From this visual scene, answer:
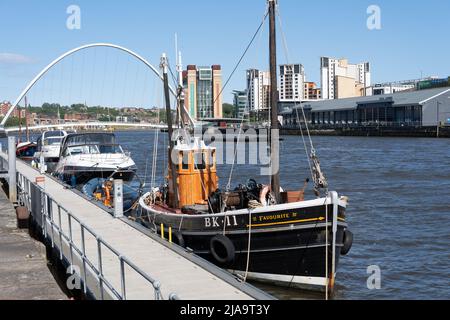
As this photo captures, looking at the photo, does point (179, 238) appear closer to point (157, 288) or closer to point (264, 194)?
point (264, 194)

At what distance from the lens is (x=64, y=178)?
34219 millimetres

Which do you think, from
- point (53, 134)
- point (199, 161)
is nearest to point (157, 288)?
point (199, 161)

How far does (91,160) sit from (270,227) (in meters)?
20.8

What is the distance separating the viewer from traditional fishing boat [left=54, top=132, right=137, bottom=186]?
3356 centimetres

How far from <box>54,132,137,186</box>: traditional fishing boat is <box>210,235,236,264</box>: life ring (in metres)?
17.1

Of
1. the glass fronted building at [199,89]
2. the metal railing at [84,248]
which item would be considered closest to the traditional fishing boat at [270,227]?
the metal railing at [84,248]

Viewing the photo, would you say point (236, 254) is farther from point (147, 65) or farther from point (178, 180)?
point (147, 65)

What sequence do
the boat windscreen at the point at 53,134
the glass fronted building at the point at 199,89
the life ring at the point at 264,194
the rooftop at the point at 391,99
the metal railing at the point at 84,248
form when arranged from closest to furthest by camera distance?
the metal railing at the point at 84,248 → the life ring at the point at 264,194 → the glass fronted building at the point at 199,89 → the boat windscreen at the point at 53,134 → the rooftop at the point at 391,99

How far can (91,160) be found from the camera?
3400 centimetres

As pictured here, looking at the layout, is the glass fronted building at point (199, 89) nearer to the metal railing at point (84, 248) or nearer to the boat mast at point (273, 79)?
the boat mast at point (273, 79)

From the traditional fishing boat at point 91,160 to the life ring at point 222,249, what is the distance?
672 inches

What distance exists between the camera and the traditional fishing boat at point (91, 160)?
3356cm

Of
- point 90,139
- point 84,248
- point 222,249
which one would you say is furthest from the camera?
point 90,139

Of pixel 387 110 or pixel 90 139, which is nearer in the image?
pixel 90 139
